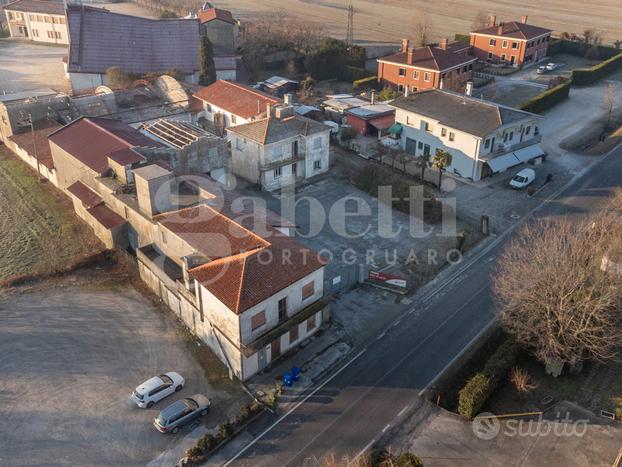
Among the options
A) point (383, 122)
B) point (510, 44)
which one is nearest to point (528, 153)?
point (383, 122)

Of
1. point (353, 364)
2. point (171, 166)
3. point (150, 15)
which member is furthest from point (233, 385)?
point (150, 15)

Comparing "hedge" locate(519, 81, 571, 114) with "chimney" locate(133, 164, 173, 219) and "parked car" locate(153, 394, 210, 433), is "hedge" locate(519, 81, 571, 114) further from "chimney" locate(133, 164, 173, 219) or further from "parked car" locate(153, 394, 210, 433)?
"parked car" locate(153, 394, 210, 433)

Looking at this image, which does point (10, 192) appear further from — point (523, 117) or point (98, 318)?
point (523, 117)

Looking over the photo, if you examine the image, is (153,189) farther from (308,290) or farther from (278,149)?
(278,149)

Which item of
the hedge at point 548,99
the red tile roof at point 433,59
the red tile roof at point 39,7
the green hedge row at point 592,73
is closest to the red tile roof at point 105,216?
the red tile roof at point 433,59

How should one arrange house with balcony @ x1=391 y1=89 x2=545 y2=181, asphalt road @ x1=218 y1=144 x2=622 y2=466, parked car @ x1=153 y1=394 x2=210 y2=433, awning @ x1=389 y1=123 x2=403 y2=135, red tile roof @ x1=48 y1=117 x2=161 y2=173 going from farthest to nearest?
awning @ x1=389 y1=123 x2=403 y2=135 → house with balcony @ x1=391 y1=89 x2=545 y2=181 → red tile roof @ x1=48 y1=117 x2=161 y2=173 → parked car @ x1=153 y1=394 x2=210 y2=433 → asphalt road @ x1=218 y1=144 x2=622 y2=466

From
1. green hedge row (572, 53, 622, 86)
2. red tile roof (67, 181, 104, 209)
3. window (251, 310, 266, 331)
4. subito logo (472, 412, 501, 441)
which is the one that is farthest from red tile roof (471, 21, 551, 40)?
window (251, 310, 266, 331)

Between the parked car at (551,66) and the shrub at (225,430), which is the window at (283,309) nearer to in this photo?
the shrub at (225,430)
